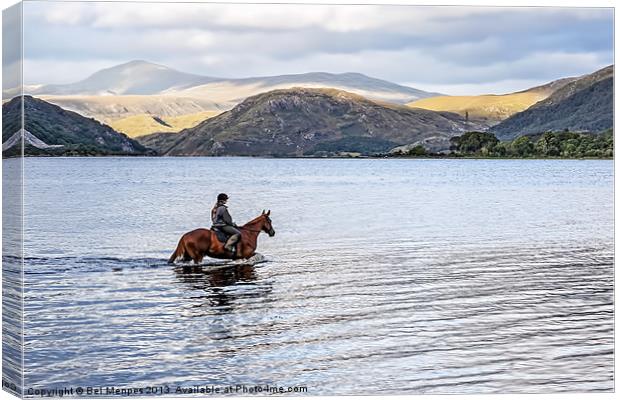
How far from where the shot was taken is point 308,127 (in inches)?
677

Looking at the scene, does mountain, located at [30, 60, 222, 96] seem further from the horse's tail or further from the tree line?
the tree line

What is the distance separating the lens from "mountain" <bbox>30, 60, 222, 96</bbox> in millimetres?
15891

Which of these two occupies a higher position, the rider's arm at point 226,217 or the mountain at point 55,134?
the mountain at point 55,134

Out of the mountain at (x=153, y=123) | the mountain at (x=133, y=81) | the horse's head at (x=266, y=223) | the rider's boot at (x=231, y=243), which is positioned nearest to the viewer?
the mountain at (x=133, y=81)

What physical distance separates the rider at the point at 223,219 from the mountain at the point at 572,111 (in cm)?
384

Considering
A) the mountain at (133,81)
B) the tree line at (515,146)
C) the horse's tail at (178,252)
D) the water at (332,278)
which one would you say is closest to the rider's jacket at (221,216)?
the water at (332,278)

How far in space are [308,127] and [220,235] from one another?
1882mm

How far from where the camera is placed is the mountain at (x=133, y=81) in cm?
1589

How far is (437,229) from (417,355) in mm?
A: 5467

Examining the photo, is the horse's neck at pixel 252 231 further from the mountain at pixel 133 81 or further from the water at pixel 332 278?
the mountain at pixel 133 81

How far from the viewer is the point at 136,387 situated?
1284cm

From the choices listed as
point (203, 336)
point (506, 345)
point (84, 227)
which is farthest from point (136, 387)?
point (84, 227)

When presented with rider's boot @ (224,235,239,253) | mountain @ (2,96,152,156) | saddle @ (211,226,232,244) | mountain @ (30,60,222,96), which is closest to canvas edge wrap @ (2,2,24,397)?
mountain @ (2,96,152,156)

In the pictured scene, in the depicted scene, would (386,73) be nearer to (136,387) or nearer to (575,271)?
(575,271)
